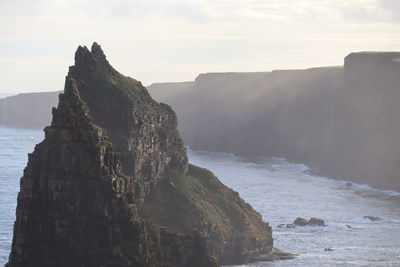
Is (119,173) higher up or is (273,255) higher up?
(119,173)

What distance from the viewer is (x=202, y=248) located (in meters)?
94.1

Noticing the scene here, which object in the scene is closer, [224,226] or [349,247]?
[224,226]

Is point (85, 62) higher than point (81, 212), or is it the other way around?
point (85, 62)

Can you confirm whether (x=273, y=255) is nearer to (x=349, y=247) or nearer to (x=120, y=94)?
(x=349, y=247)

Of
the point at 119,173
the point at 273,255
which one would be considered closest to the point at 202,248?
the point at 119,173

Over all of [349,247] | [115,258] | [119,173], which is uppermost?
[119,173]

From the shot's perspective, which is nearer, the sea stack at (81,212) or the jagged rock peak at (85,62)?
the sea stack at (81,212)

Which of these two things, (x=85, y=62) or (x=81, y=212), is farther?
(x=85, y=62)

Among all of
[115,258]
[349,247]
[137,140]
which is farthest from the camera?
[349,247]

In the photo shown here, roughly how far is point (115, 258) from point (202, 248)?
13.9 metres

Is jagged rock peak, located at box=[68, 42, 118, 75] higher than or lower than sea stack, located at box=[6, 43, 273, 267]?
higher

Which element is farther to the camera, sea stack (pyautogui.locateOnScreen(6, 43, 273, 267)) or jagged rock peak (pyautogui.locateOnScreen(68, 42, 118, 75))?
jagged rock peak (pyautogui.locateOnScreen(68, 42, 118, 75))

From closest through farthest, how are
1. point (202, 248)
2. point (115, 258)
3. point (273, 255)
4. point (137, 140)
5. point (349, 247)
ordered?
1. point (115, 258)
2. point (202, 248)
3. point (137, 140)
4. point (273, 255)
5. point (349, 247)

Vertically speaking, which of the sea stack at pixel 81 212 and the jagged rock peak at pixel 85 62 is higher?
the jagged rock peak at pixel 85 62
